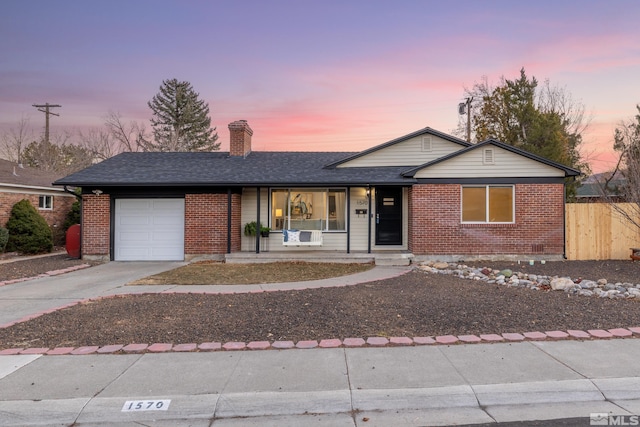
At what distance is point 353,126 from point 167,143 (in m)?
26.3

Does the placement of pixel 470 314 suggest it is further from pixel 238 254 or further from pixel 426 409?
pixel 238 254

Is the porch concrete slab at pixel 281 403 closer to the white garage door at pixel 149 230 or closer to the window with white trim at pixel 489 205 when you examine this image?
the window with white trim at pixel 489 205

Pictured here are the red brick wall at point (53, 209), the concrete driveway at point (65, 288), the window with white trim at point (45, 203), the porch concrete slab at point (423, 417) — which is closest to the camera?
the porch concrete slab at point (423, 417)

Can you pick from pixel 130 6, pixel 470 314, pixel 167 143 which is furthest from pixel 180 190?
pixel 167 143

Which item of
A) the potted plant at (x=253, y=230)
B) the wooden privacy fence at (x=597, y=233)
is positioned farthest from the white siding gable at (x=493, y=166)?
the potted plant at (x=253, y=230)

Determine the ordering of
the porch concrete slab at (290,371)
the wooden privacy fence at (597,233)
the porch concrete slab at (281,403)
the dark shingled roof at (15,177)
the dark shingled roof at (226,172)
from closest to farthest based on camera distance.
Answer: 1. the porch concrete slab at (281,403)
2. the porch concrete slab at (290,371)
3. the wooden privacy fence at (597,233)
4. the dark shingled roof at (226,172)
5. the dark shingled roof at (15,177)

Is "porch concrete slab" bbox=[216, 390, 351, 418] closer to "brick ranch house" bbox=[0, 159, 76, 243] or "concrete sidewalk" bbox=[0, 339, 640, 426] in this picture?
"concrete sidewalk" bbox=[0, 339, 640, 426]

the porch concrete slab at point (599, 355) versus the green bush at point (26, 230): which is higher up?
the green bush at point (26, 230)

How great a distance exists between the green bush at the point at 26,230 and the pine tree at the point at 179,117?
Answer: 26766 millimetres

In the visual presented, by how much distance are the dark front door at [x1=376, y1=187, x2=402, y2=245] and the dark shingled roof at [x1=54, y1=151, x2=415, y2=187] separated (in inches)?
41.0

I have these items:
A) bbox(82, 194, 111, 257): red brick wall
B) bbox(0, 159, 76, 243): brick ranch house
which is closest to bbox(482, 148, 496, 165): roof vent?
bbox(82, 194, 111, 257): red brick wall

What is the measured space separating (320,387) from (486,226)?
34.2ft

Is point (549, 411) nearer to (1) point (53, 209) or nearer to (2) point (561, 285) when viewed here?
(2) point (561, 285)

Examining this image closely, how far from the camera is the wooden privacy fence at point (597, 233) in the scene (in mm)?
12242
